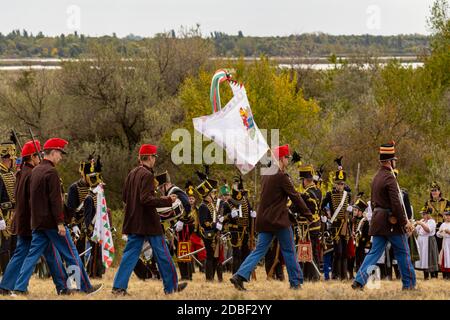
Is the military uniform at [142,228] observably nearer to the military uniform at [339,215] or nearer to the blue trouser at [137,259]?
the blue trouser at [137,259]

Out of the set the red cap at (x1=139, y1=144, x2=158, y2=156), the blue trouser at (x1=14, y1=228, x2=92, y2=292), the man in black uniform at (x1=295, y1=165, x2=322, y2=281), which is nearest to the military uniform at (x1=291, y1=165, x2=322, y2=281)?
the man in black uniform at (x1=295, y1=165, x2=322, y2=281)

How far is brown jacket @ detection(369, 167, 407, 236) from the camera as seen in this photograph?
15312mm

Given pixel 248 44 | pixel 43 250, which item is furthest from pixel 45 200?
pixel 248 44

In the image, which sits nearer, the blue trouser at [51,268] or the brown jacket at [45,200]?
the brown jacket at [45,200]

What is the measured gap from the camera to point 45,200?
47.4 ft

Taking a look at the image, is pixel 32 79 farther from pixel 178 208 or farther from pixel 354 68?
pixel 178 208

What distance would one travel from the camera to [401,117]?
46469 millimetres

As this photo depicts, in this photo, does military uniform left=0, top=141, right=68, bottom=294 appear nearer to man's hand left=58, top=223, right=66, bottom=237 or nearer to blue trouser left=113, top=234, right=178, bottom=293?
man's hand left=58, top=223, right=66, bottom=237

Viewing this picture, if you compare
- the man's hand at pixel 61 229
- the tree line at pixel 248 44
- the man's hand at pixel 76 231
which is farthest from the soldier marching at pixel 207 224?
the tree line at pixel 248 44

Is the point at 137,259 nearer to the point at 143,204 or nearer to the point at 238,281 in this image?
the point at 143,204

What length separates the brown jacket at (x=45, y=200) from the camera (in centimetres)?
1437

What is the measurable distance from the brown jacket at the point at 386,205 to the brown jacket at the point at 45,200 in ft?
14.6

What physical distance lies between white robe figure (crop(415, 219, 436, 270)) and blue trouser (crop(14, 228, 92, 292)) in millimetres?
9997

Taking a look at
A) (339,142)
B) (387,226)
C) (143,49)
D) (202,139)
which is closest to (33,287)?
(387,226)
